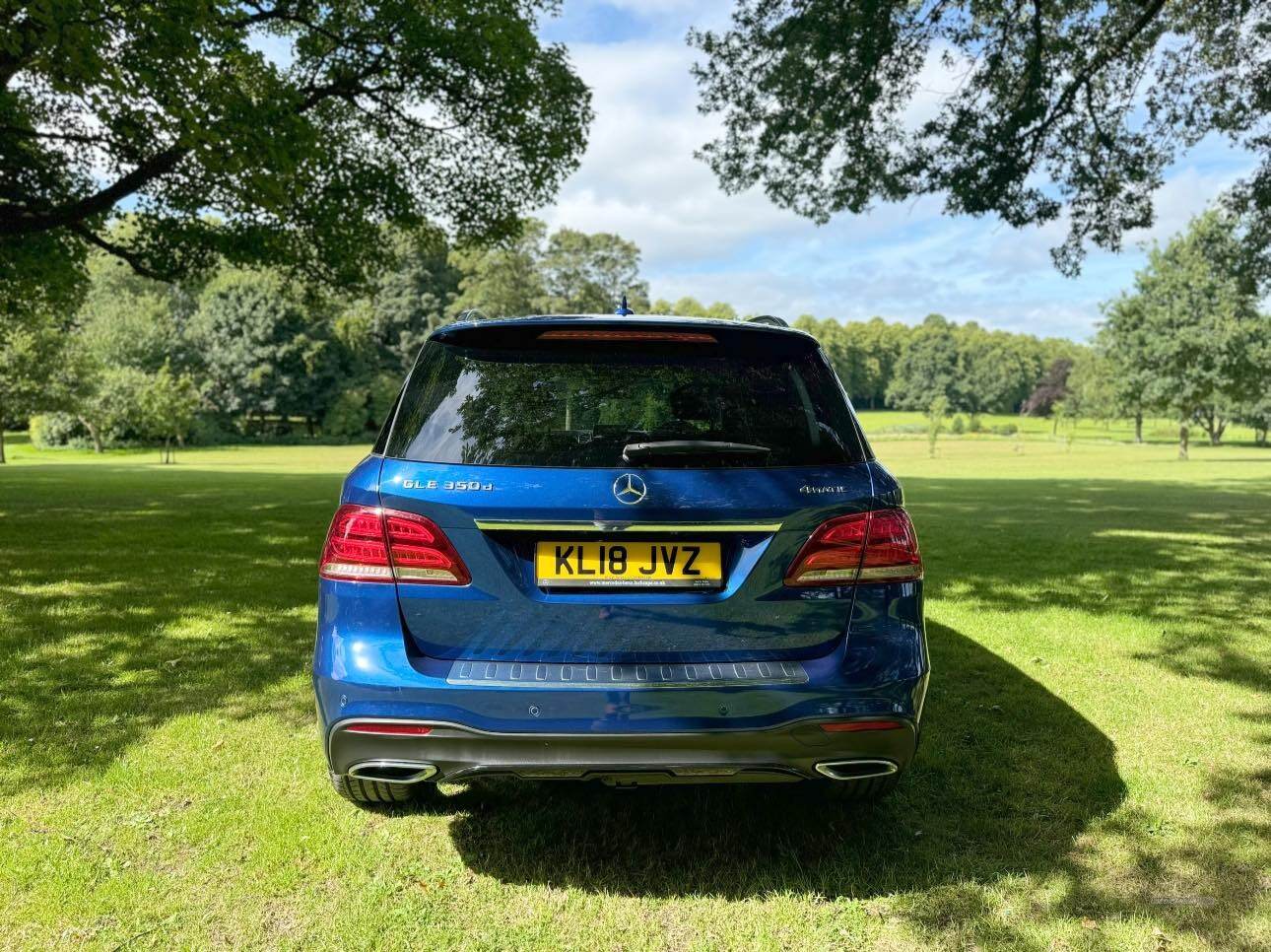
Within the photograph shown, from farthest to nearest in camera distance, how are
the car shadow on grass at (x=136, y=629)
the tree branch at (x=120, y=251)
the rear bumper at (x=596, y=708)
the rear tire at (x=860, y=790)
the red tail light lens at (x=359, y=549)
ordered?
the tree branch at (x=120, y=251) → the car shadow on grass at (x=136, y=629) → the rear tire at (x=860, y=790) → the red tail light lens at (x=359, y=549) → the rear bumper at (x=596, y=708)

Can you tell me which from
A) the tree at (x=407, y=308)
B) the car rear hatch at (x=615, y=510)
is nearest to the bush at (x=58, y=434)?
the tree at (x=407, y=308)

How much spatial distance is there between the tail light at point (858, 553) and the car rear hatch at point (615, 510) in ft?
0.14

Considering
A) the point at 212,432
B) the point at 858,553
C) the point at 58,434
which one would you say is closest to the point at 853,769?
the point at 858,553

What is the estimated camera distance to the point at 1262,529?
13.9 metres

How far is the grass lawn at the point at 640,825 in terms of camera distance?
2.71 metres

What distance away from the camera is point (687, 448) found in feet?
8.93

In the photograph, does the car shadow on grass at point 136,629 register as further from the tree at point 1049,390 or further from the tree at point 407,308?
the tree at point 1049,390

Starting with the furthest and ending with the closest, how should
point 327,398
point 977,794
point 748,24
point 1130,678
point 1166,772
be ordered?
point 327,398 < point 748,24 < point 1130,678 < point 1166,772 < point 977,794

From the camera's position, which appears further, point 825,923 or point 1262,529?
point 1262,529

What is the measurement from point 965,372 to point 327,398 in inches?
3795

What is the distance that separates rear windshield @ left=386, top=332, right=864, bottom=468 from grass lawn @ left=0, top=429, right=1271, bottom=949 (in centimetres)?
148

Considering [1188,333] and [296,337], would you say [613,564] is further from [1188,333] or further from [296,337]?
[296,337]

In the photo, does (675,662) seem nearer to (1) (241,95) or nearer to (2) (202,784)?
(2) (202,784)

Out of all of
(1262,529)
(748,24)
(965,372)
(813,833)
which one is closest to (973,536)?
(1262,529)
